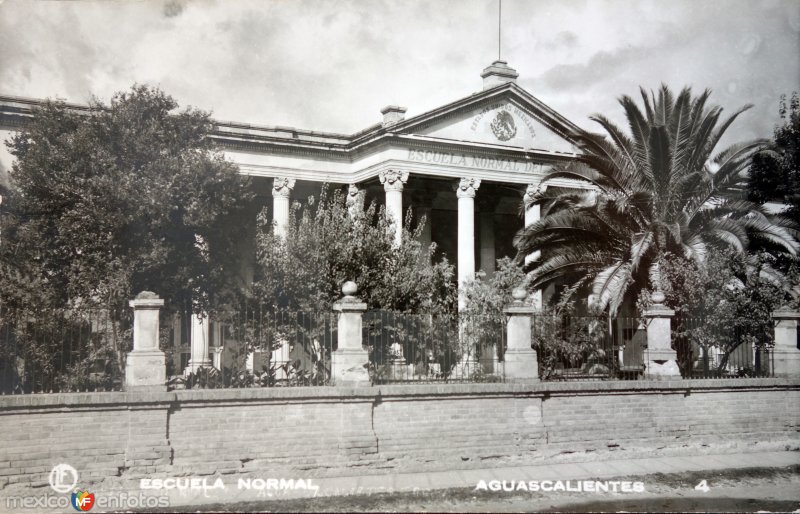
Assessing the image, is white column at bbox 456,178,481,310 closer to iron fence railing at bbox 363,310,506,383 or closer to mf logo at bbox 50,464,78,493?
iron fence railing at bbox 363,310,506,383

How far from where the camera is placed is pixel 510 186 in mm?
25156

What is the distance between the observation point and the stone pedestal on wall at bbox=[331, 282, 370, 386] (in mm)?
11008

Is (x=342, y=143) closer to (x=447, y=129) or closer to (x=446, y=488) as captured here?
(x=447, y=129)

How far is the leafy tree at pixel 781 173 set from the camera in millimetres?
15672

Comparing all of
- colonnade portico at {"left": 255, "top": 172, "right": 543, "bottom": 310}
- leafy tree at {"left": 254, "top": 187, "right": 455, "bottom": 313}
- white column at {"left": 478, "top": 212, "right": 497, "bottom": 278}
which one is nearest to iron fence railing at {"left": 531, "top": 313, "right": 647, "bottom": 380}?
leafy tree at {"left": 254, "top": 187, "right": 455, "bottom": 313}

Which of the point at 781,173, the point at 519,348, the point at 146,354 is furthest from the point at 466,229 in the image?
the point at 146,354

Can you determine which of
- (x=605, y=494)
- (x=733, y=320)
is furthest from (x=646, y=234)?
(x=605, y=494)

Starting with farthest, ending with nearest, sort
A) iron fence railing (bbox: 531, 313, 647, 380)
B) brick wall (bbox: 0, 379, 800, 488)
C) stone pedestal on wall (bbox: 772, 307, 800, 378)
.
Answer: stone pedestal on wall (bbox: 772, 307, 800, 378)
iron fence railing (bbox: 531, 313, 647, 380)
brick wall (bbox: 0, 379, 800, 488)

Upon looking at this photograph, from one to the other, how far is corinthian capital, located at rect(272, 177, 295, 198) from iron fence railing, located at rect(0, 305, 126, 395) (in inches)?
420

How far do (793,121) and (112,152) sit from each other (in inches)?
554

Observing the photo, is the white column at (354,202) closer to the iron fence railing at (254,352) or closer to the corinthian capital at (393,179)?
the corinthian capital at (393,179)

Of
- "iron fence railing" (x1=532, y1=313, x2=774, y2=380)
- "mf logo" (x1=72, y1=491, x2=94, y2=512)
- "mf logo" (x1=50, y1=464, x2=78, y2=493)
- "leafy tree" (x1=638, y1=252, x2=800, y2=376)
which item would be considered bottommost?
"mf logo" (x1=72, y1=491, x2=94, y2=512)

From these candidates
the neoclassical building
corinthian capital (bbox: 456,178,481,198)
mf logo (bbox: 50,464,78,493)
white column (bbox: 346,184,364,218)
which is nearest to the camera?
mf logo (bbox: 50,464,78,493)

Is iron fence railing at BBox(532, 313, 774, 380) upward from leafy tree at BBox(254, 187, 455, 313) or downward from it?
downward
